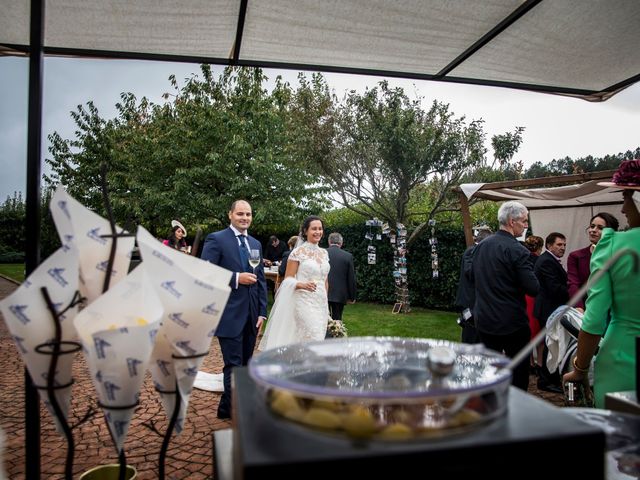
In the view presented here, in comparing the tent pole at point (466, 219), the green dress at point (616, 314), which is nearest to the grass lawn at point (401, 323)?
the tent pole at point (466, 219)

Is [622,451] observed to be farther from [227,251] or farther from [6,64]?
[227,251]

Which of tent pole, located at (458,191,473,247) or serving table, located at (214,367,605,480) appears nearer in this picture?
serving table, located at (214,367,605,480)

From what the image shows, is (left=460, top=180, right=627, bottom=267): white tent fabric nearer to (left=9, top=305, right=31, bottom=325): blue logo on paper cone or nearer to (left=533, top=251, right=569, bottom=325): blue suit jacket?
(left=533, top=251, right=569, bottom=325): blue suit jacket

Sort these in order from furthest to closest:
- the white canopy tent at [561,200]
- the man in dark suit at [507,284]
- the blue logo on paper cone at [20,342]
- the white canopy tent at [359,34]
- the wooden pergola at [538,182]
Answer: the white canopy tent at [561,200], the wooden pergola at [538,182], the man in dark suit at [507,284], the white canopy tent at [359,34], the blue logo on paper cone at [20,342]

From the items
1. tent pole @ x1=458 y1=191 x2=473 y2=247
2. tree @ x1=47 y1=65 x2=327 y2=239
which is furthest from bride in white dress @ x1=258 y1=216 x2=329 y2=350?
tree @ x1=47 y1=65 x2=327 y2=239

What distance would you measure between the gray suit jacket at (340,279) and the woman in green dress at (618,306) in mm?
5504

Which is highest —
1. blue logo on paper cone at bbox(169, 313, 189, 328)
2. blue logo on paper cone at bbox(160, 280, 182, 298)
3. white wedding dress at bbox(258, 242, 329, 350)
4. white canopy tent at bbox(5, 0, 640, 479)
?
white canopy tent at bbox(5, 0, 640, 479)

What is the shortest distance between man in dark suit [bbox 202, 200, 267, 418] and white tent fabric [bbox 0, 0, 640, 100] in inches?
76.0

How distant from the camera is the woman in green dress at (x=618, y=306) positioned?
209 cm

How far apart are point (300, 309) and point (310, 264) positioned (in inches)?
23.3

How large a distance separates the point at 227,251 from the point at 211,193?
12341mm

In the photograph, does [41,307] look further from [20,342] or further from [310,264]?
[310,264]

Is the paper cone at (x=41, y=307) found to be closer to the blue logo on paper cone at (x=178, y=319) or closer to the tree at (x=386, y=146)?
the blue logo on paper cone at (x=178, y=319)

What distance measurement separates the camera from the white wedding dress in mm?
5754
